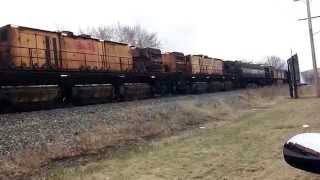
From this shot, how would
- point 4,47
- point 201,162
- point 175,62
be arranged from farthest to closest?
point 175,62 < point 4,47 < point 201,162

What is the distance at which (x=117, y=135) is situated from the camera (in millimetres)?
12461

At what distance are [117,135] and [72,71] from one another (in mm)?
8042

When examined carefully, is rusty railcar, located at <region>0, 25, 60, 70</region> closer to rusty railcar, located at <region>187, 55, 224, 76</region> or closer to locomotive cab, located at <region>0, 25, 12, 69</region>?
locomotive cab, located at <region>0, 25, 12, 69</region>

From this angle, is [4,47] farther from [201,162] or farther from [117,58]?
[201,162]

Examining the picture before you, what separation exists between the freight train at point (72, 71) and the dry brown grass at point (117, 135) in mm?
4123

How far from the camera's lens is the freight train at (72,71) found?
54.7 ft

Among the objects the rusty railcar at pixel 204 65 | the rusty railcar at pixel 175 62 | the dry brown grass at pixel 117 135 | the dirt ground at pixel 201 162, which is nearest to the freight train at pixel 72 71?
the rusty railcar at pixel 175 62

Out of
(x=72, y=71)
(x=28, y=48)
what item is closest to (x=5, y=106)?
(x=28, y=48)

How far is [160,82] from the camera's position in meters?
29.8

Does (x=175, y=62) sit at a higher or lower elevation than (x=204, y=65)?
higher

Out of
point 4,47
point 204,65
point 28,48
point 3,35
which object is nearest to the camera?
point 4,47

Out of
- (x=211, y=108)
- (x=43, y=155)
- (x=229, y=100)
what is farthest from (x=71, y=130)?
(x=229, y=100)

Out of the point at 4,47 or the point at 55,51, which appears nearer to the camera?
the point at 4,47

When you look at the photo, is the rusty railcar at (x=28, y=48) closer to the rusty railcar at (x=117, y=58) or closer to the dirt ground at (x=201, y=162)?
the rusty railcar at (x=117, y=58)
